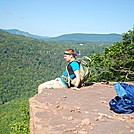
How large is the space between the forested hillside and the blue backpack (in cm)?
595

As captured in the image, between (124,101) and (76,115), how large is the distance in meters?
0.77

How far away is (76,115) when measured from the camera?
370 centimetres

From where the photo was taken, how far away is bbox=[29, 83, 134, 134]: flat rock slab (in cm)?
314

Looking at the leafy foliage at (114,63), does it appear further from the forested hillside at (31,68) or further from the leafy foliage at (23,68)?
the leafy foliage at (23,68)

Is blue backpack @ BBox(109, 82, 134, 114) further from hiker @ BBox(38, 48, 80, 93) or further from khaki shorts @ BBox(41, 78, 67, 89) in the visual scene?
Result: khaki shorts @ BBox(41, 78, 67, 89)

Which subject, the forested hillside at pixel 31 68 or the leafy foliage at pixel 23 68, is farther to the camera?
the leafy foliage at pixel 23 68

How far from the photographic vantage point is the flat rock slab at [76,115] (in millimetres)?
3139

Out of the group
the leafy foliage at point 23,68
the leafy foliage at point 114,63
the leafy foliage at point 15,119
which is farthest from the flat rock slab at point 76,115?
the leafy foliage at point 23,68

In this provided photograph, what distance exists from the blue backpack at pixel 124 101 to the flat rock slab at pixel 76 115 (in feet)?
0.30

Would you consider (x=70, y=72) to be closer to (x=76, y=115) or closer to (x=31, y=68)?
(x=76, y=115)

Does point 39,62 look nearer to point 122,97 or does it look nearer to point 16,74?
point 16,74

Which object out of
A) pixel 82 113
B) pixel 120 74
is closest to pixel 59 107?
pixel 82 113

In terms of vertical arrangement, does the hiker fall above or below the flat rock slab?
above

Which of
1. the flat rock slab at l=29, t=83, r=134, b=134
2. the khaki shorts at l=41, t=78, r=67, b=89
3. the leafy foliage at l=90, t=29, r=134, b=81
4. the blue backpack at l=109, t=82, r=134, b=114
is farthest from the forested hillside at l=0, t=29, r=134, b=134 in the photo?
the blue backpack at l=109, t=82, r=134, b=114
